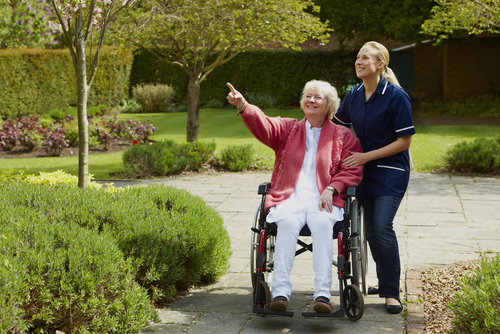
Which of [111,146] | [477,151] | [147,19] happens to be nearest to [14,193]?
[147,19]

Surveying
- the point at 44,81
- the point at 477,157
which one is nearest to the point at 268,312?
the point at 477,157

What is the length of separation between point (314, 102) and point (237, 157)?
6.10 metres

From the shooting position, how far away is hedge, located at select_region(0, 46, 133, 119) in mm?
16500

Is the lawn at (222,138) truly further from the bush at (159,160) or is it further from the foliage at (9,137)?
the foliage at (9,137)

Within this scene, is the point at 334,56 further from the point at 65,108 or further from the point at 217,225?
the point at 217,225

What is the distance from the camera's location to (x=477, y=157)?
28.4ft

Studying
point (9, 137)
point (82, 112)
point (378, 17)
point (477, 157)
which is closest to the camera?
point (82, 112)

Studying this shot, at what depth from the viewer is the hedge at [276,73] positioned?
68.4 ft

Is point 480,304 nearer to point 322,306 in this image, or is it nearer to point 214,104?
point 322,306

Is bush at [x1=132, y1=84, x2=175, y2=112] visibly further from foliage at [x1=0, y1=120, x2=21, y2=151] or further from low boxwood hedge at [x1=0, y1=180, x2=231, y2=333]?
low boxwood hedge at [x1=0, y1=180, x2=231, y2=333]

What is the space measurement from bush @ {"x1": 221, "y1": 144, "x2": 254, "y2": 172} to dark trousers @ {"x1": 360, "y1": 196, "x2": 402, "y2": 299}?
6.18 meters

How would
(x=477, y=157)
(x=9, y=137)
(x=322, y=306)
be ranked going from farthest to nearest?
(x=9, y=137)
(x=477, y=157)
(x=322, y=306)

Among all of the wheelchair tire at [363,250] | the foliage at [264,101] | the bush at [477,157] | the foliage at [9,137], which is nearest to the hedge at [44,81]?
the foliage at [9,137]

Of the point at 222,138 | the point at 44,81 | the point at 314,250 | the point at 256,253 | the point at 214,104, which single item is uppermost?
the point at 44,81
